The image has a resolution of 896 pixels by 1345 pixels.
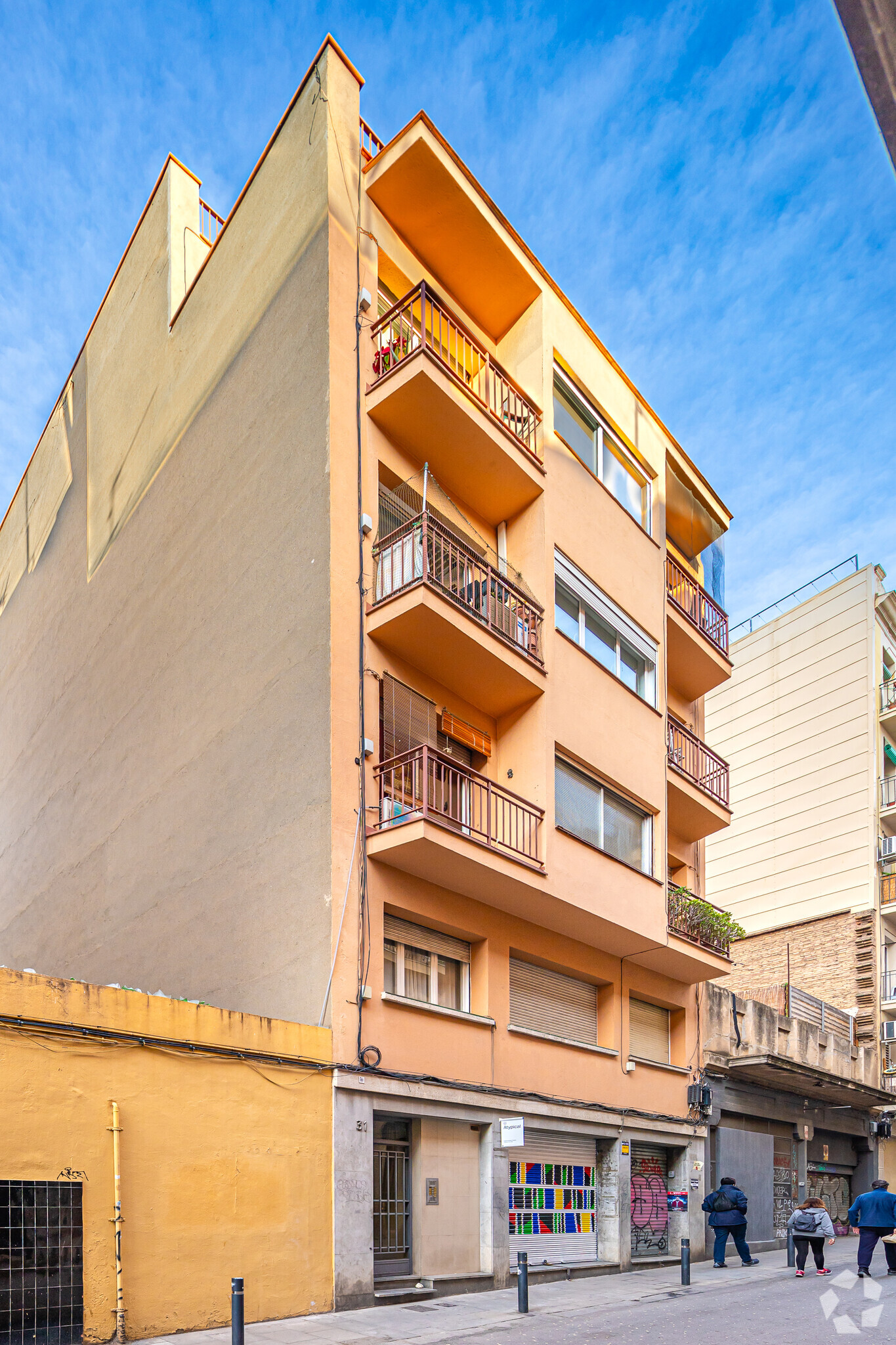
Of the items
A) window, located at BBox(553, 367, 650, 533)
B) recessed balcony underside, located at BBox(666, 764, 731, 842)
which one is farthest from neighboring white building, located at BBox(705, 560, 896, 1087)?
window, located at BBox(553, 367, 650, 533)

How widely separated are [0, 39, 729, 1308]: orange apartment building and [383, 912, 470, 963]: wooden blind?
0.07 m

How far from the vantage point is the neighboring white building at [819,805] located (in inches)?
1262

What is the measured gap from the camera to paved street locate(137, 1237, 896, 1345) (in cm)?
991

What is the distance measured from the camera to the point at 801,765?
35344 millimetres

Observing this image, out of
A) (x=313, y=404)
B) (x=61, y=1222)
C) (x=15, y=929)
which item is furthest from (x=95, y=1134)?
(x=15, y=929)

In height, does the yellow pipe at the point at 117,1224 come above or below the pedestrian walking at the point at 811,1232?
above

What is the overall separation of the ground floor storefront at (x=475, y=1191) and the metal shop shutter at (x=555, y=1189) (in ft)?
0.07

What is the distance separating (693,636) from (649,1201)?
33.4 feet

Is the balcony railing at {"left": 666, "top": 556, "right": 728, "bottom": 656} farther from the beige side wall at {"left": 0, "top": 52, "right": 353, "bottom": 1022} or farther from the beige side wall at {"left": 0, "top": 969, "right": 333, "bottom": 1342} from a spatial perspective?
the beige side wall at {"left": 0, "top": 969, "right": 333, "bottom": 1342}

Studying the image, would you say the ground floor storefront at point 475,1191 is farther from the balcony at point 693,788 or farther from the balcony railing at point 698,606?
the balcony railing at point 698,606

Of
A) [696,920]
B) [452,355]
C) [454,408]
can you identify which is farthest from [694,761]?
[454,408]

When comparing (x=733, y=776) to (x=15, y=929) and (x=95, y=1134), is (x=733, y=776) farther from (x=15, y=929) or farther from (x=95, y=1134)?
(x=95, y=1134)

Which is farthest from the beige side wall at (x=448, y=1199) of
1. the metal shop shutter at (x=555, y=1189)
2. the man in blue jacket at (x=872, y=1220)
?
the man in blue jacket at (x=872, y=1220)

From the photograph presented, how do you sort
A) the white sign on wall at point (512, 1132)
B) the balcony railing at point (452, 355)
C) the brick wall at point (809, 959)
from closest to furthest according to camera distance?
1. the white sign on wall at point (512, 1132)
2. the balcony railing at point (452, 355)
3. the brick wall at point (809, 959)
